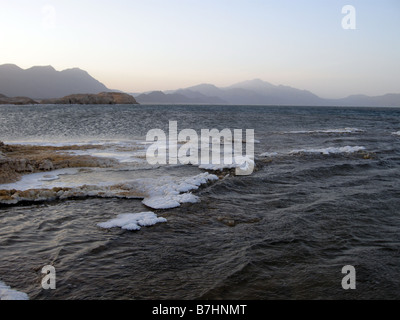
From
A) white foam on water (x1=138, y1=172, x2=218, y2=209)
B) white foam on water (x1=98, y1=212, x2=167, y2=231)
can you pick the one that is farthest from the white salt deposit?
white foam on water (x1=98, y1=212, x2=167, y2=231)

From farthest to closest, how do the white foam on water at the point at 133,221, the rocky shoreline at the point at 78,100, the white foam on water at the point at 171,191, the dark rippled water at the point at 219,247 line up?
the rocky shoreline at the point at 78,100
the white foam on water at the point at 171,191
the white foam on water at the point at 133,221
the dark rippled water at the point at 219,247

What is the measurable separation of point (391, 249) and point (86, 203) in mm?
8205

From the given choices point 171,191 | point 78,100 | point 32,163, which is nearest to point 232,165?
point 171,191

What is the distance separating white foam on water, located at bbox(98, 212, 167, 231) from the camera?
7.41 m

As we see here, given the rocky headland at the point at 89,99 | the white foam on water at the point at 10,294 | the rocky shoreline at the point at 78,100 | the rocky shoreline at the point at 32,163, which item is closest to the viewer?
the white foam on water at the point at 10,294

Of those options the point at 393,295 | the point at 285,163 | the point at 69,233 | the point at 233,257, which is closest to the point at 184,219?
the point at 233,257

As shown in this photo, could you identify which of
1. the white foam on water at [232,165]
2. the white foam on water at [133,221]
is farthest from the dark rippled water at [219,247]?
the white foam on water at [232,165]

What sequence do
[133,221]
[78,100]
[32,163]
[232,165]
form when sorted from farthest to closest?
[78,100], [232,165], [32,163], [133,221]

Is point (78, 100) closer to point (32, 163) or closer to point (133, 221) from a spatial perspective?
point (32, 163)

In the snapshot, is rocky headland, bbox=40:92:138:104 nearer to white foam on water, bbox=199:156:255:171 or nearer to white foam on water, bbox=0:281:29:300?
white foam on water, bbox=199:156:255:171

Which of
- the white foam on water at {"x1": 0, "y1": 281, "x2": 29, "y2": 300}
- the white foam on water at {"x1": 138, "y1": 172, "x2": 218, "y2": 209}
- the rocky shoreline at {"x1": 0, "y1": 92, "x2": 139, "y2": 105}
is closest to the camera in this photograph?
the white foam on water at {"x1": 0, "y1": 281, "x2": 29, "y2": 300}

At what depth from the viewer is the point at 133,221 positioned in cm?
765

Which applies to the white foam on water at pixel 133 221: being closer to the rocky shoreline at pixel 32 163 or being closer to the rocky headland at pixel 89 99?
the rocky shoreline at pixel 32 163

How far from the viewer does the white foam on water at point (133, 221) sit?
741 cm
